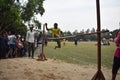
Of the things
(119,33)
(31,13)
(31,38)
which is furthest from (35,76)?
(31,13)

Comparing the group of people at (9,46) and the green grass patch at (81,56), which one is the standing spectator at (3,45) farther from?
the green grass patch at (81,56)

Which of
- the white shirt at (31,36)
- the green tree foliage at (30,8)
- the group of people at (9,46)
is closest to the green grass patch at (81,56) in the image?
the white shirt at (31,36)

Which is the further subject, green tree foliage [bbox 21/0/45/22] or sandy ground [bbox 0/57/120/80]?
green tree foliage [bbox 21/0/45/22]

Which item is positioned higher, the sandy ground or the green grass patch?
the sandy ground

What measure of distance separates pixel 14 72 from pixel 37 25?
96.1 ft

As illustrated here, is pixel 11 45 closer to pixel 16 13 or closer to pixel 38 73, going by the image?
pixel 38 73

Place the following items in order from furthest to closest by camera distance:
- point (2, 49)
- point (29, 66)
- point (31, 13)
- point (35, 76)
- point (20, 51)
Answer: point (31, 13)
point (20, 51)
point (2, 49)
point (29, 66)
point (35, 76)

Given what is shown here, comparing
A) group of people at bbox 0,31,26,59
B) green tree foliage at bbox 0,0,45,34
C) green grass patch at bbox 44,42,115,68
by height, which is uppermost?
green tree foliage at bbox 0,0,45,34

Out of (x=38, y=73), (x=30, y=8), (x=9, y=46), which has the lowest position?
(x=38, y=73)

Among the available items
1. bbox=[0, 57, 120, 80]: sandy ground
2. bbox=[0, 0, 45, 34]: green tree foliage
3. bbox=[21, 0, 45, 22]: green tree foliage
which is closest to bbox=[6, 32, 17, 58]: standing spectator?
bbox=[0, 57, 120, 80]: sandy ground

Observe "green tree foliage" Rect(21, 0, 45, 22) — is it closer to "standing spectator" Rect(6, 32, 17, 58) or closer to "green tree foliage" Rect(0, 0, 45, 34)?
"green tree foliage" Rect(0, 0, 45, 34)

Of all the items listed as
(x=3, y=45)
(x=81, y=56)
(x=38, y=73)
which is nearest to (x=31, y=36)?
(x=3, y=45)

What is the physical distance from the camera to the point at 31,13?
37688 millimetres

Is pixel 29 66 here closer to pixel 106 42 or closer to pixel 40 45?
pixel 40 45
